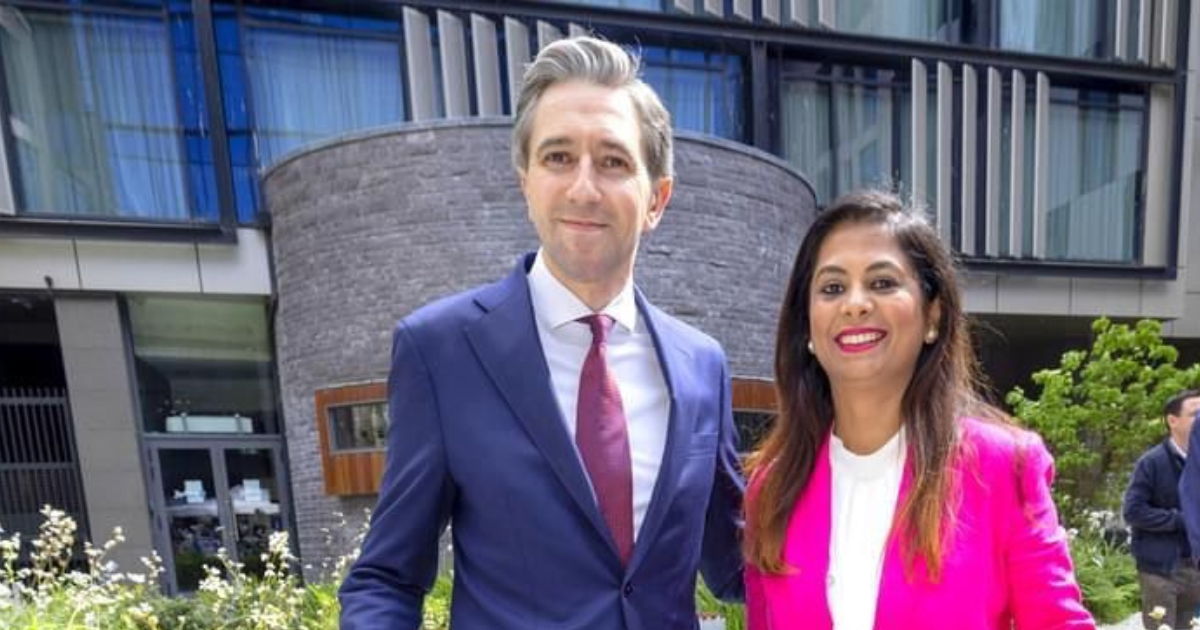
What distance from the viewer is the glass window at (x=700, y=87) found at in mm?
11031

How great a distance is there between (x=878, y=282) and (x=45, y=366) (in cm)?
1419

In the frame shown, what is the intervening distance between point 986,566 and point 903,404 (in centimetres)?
36

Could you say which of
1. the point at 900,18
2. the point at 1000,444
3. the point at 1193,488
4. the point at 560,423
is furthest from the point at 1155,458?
the point at 900,18

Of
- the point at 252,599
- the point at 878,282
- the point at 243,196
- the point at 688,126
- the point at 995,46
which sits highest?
the point at 995,46

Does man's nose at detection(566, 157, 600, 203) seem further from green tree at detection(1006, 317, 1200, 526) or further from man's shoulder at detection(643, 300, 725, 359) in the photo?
green tree at detection(1006, 317, 1200, 526)

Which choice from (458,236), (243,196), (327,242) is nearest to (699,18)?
(458,236)

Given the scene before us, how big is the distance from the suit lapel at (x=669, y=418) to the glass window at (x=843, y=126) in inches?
435

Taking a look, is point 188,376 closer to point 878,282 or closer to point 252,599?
point 252,599

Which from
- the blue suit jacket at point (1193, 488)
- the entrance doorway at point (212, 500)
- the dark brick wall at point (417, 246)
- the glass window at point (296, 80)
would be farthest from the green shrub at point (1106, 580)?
the glass window at point (296, 80)

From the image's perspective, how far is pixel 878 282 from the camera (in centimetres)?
145

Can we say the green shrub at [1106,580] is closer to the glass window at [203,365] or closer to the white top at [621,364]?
the white top at [621,364]

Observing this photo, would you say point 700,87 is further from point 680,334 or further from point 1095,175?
point 680,334

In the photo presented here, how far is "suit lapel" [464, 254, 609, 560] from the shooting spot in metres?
1.28

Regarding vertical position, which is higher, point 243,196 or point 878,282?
point 243,196
